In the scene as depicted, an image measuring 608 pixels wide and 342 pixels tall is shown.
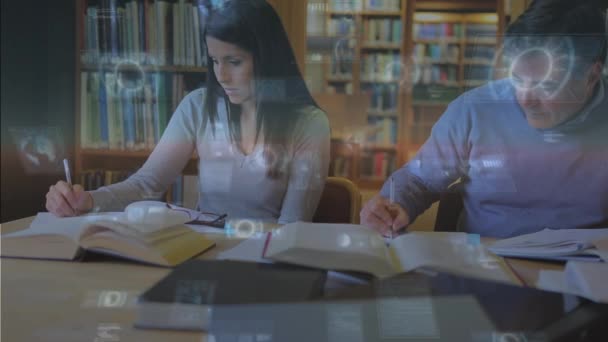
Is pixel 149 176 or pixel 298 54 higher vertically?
pixel 298 54

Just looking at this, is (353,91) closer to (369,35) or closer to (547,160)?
(369,35)

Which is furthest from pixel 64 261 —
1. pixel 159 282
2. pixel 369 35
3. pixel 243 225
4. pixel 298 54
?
pixel 369 35

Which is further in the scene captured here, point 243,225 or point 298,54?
point 298,54

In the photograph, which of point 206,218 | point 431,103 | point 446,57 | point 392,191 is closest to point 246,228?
point 206,218

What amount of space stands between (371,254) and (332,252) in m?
0.06

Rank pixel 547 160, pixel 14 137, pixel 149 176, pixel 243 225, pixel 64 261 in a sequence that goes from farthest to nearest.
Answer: pixel 14 137 → pixel 149 176 → pixel 547 160 → pixel 243 225 → pixel 64 261

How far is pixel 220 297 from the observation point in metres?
0.57

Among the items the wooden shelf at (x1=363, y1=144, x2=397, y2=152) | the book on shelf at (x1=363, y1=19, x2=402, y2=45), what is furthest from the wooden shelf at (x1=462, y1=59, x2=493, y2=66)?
the wooden shelf at (x1=363, y1=144, x2=397, y2=152)

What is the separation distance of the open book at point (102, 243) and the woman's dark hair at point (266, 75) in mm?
659

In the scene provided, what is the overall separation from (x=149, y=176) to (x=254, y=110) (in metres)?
0.38

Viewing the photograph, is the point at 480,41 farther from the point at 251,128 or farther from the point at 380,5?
the point at 251,128

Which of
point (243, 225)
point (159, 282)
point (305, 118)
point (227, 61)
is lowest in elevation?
point (243, 225)

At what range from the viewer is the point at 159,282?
2.06ft

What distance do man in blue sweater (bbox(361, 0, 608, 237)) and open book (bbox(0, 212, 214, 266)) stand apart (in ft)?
2.37
